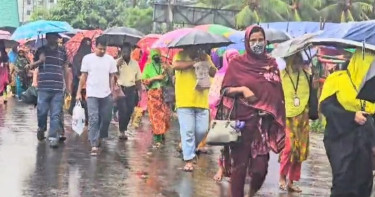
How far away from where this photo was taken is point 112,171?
30.6ft

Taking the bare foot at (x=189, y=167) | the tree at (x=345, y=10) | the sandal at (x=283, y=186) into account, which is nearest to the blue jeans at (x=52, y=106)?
the bare foot at (x=189, y=167)

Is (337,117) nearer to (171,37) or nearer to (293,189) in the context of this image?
(293,189)

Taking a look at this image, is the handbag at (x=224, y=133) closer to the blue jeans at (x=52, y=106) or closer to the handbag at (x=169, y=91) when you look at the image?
the blue jeans at (x=52, y=106)

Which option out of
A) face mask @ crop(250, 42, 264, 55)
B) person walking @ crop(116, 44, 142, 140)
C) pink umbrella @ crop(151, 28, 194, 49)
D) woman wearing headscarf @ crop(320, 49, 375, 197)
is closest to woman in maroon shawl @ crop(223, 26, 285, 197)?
face mask @ crop(250, 42, 264, 55)

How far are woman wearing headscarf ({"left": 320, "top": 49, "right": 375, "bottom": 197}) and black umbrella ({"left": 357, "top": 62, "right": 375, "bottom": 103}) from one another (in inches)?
25.5

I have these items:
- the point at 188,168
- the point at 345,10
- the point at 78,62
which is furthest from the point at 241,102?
the point at 345,10

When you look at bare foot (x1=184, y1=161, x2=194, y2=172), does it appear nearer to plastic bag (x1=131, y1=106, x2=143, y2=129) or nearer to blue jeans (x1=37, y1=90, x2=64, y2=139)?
blue jeans (x1=37, y1=90, x2=64, y2=139)

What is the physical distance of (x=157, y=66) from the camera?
39.5ft

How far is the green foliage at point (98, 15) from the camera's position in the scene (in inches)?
1989

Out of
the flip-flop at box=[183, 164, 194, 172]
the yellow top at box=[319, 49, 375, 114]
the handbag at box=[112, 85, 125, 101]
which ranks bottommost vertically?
the flip-flop at box=[183, 164, 194, 172]

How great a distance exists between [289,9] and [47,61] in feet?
92.0

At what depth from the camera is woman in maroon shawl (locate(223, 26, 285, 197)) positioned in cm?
695

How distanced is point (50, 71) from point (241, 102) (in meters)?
4.88

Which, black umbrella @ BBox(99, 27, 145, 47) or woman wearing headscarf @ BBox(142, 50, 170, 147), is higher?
black umbrella @ BBox(99, 27, 145, 47)
